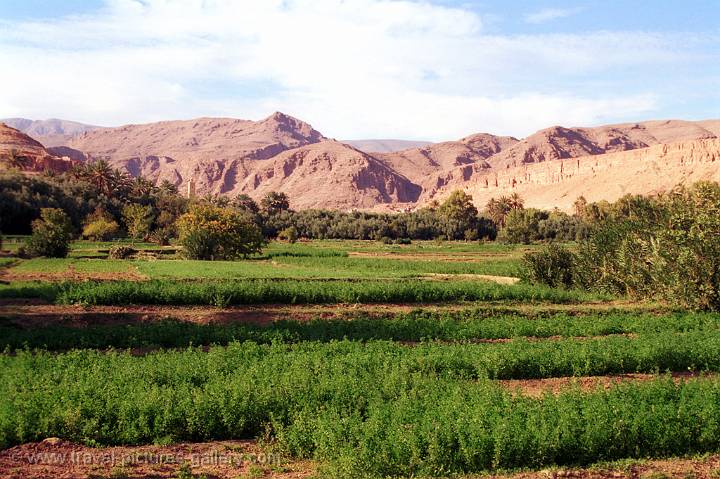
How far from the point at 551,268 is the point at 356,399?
28081 mm

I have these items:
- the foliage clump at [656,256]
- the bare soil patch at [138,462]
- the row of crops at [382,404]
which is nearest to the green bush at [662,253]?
the foliage clump at [656,256]

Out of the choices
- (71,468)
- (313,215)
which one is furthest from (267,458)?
(313,215)

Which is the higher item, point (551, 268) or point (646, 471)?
point (551, 268)

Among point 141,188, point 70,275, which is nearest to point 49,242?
point 70,275

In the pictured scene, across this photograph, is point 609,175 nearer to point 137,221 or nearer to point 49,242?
point 137,221

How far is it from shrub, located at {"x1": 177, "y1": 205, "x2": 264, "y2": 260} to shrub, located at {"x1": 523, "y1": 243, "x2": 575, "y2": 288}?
2650cm

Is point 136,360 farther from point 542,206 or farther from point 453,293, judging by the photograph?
point 542,206

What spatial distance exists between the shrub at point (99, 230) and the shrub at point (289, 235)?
83.7 feet

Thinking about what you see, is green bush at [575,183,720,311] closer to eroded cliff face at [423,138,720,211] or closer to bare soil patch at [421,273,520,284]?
bare soil patch at [421,273,520,284]

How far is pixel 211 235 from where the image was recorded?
49.6 meters

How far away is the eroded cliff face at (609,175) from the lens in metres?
131

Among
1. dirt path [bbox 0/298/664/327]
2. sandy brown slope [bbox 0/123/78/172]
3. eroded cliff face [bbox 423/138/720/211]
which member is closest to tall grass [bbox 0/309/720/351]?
dirt path [bbox 0/298/664/327]

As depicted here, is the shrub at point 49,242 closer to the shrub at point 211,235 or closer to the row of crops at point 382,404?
the shrub at point 211,235

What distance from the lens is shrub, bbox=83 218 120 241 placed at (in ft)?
222
